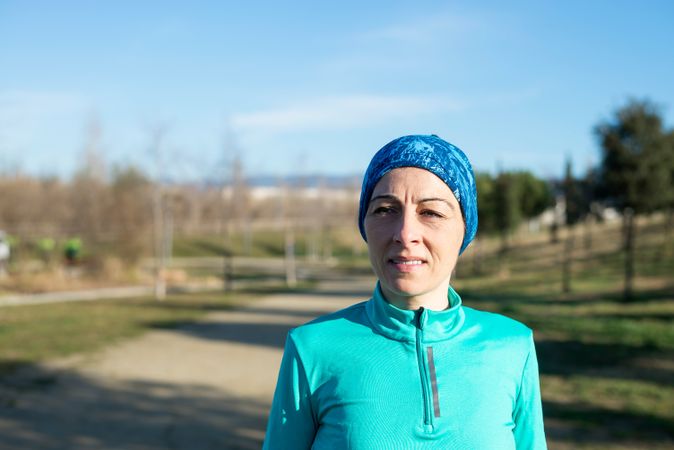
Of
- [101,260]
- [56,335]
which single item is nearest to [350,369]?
[56,335]

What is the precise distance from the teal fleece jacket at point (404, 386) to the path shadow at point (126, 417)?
16.4ft

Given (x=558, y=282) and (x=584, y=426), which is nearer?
(x=584, y=426)

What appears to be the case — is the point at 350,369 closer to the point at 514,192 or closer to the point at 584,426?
the point at 584,426

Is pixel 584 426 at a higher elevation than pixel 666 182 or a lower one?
lower

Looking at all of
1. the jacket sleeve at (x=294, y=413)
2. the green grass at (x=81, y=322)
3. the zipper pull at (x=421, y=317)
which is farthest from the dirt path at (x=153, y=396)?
the zipper pull at (x=421, y=317)

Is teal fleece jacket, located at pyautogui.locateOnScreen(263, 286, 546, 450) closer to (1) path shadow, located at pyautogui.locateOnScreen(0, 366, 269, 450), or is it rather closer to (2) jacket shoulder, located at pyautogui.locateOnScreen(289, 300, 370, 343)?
(2) jacket shoulder, located at pyautogui.locateOnScreen(289, 300, 370, 343)

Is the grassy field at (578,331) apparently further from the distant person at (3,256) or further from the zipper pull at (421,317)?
the distant person at (3,256)

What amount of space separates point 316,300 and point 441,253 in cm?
1724

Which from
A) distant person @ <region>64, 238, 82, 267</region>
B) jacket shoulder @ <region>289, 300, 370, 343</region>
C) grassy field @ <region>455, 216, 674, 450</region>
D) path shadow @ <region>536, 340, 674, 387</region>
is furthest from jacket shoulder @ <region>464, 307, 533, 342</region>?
distant person @ <region>64, 238, 82, 267</region>

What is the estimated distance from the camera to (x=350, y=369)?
4.60ft

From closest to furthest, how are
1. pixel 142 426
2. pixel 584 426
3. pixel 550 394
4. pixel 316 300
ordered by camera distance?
pixel 584 426 → pixel 142 426 → pixel 550 394 → pixel 316 300

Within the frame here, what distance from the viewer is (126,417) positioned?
7.09 metres

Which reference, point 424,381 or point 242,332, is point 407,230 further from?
point 242,332

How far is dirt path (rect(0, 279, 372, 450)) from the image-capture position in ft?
21.0
